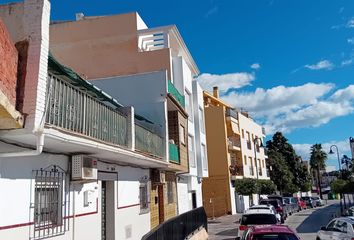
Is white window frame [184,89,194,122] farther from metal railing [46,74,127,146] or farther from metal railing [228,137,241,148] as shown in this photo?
metal railing [228,137,241,148]

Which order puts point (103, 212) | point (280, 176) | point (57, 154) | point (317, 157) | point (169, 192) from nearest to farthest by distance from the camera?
point (57, 154) → point (103, 212) → point (169, 192) → point (280, 176) → point (317, 157)

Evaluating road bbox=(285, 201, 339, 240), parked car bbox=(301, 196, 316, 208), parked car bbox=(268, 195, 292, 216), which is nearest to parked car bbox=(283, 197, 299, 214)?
parked car bbox=(268, 195, 292, 216)

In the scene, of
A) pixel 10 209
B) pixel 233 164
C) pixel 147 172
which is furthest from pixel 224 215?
pixel 10 209

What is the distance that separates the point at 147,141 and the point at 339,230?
7.34m

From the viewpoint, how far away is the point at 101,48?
24844 mm

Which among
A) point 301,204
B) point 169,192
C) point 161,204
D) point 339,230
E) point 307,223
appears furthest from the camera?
point 301,204

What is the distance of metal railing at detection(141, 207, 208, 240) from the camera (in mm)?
9209

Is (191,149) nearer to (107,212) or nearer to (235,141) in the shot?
(107,212)

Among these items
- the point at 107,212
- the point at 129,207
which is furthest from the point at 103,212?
the point at 129,207

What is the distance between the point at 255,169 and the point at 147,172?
3717 centimetres

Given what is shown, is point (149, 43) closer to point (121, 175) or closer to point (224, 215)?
point (121, 175)

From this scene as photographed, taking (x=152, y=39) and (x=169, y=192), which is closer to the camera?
(x=169, y=192)

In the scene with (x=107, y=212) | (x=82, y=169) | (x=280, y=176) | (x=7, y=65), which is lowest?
(x=107, y=212)

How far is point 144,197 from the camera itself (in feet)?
52.1
